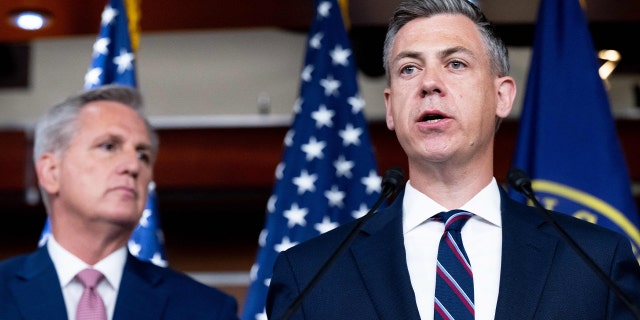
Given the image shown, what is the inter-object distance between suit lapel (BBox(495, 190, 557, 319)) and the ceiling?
5.59ft

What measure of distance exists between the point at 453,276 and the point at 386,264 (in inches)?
5.5

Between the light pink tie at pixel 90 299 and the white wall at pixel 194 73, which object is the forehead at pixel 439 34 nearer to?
the light pink tie at pixel 90 299

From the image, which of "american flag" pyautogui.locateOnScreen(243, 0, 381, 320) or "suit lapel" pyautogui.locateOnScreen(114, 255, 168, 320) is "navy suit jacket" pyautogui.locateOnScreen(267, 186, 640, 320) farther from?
"american flag" pyautogui.locateOnScreen(243, 0, 381, 320)

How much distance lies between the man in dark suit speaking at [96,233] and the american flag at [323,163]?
0.47 meters

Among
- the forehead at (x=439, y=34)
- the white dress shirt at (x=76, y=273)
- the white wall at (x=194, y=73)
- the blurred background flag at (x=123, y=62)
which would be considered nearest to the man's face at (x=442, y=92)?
the forehead at (x=439, y=34)

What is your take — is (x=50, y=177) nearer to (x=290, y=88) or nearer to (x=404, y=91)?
(x=404, y=91)

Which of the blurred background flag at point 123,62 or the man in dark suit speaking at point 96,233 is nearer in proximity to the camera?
the man in dark suit speaking at point 96,233

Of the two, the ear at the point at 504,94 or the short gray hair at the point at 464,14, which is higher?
the short gray hair at the point at 464,14

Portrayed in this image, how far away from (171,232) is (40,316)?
3249 millimetres

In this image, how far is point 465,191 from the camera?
75.5 inches

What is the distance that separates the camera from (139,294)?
2.52m

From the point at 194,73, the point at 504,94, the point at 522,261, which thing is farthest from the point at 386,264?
the point at 194,73

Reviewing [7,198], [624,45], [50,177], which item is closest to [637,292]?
[50,177]

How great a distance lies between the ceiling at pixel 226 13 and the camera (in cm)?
350
